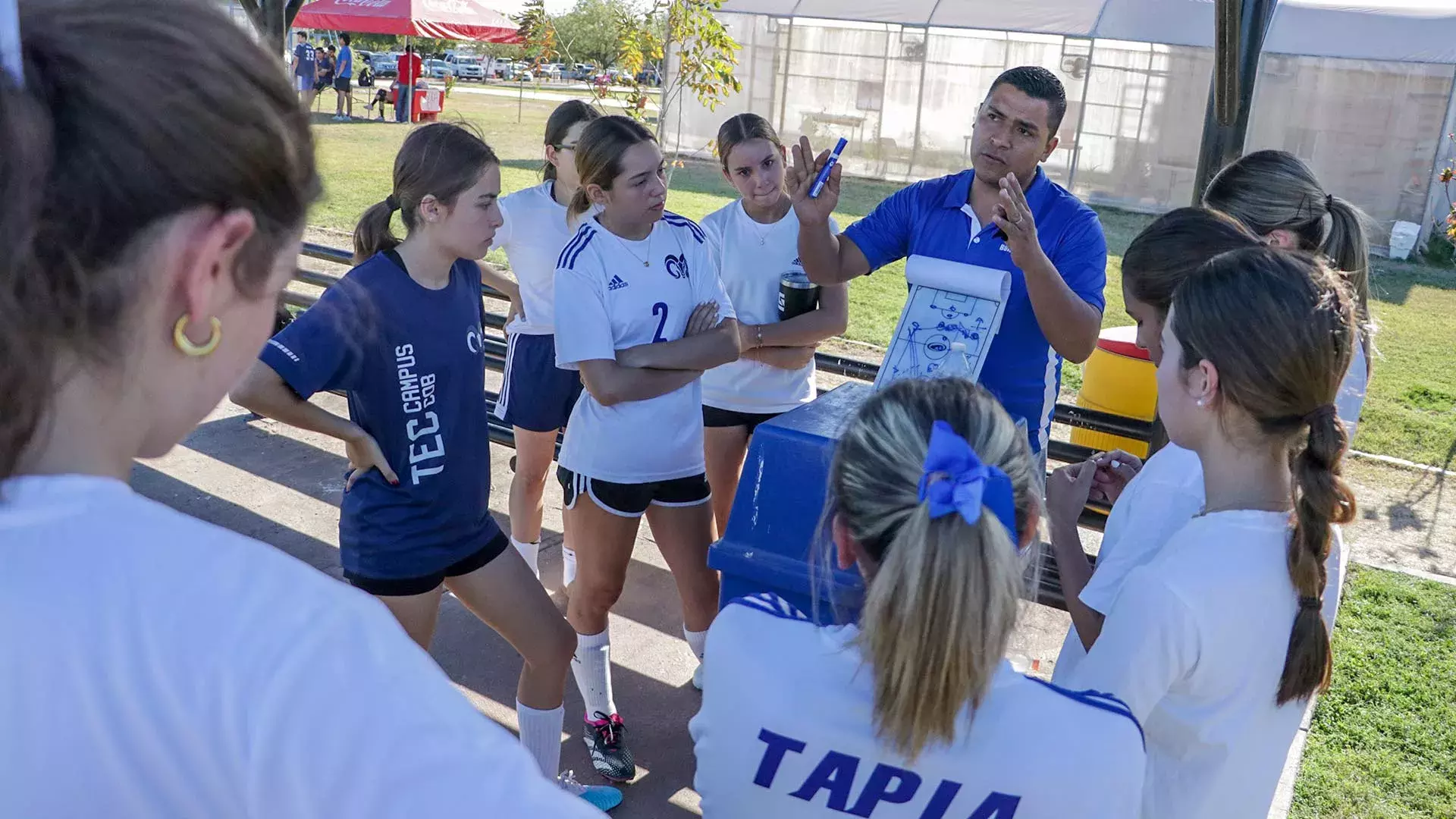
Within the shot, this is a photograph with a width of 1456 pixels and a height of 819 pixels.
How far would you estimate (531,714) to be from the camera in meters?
2.85

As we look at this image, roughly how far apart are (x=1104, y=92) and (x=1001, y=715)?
49.6 ft

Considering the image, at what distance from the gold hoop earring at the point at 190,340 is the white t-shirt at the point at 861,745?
821 millimetres

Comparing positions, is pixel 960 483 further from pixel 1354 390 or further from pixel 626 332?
pixel 626 332

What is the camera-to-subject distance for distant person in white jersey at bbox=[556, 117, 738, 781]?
3.08 meters

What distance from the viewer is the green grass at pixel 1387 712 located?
10.5 ft

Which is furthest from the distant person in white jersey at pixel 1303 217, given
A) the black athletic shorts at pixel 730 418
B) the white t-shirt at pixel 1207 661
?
the black athletic shorts at pixel 730 418

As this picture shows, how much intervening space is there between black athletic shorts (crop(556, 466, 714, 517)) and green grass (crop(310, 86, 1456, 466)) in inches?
42.2

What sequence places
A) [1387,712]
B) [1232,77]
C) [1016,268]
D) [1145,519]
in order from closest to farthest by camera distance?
1. [1145,519]
2. [1016,268]
3. [1232,77]
4. [1387,712]

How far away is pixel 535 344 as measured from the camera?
159 inches

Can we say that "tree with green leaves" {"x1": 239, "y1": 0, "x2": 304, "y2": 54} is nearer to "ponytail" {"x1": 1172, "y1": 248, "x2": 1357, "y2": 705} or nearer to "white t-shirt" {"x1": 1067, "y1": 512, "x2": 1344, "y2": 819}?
"ponytail" {"x1": 1172, "y1": 248, "x2": 1357, "y2": 705}

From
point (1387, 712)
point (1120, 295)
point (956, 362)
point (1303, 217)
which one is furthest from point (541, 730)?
point (1120, 295)

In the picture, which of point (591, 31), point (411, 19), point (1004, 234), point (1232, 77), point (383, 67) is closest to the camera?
point (1004, 234)

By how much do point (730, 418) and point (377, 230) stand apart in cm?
150

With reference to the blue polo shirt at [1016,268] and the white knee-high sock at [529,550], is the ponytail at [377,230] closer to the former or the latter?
the blue polo shirt at [1016,268]
